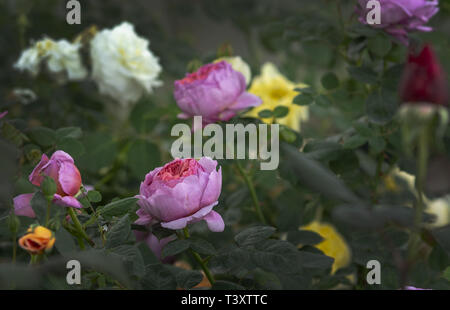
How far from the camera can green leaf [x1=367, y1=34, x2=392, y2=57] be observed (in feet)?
1.49

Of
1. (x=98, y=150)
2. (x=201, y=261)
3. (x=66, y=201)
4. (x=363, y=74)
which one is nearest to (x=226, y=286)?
(x=201, y=261)

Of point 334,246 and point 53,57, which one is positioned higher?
point 53,57

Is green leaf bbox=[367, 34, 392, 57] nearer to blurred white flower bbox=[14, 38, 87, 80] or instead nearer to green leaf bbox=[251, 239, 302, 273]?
green leaf bbox=[251, 239, 302, 273]

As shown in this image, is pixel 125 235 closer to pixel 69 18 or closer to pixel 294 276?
pixel 294 276

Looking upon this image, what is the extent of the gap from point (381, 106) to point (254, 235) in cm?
19

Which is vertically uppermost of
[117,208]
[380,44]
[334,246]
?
[380,44]

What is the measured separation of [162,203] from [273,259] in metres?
0.09

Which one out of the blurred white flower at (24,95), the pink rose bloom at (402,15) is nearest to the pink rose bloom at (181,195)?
the pink rose bloom at (402,15)

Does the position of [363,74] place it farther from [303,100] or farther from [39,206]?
[39,206]

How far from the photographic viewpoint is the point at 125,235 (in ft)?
1.08

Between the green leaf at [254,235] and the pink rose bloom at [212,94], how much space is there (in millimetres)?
143

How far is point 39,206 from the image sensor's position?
0.32 m

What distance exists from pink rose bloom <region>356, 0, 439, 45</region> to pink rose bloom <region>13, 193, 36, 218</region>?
318mm

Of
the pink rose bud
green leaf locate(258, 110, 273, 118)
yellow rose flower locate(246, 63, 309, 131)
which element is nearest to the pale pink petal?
the pink rose bud
